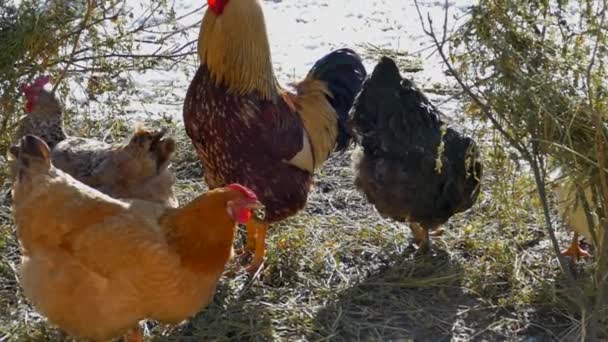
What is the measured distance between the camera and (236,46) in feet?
16.0

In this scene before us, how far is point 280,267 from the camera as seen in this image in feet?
16.8

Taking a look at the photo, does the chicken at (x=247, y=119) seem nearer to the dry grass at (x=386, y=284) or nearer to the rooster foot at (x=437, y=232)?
the dry grass at (x=386, y=284)

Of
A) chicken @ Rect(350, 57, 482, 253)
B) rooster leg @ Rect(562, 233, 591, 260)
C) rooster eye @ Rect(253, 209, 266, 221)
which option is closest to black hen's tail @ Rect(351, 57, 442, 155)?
chicken @ Rect(350, 57, 482, 253)

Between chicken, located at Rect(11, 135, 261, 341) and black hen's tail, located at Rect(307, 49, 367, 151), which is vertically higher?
black hen's tail, located at Rect(307, 49, 367, 151)

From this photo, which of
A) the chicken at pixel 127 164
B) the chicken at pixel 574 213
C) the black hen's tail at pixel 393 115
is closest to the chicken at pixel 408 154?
the black hen's tail at pixel 393 115

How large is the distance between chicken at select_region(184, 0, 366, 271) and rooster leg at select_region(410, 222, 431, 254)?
2.22 ft

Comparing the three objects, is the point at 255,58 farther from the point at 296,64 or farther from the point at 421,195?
the point at 296,64

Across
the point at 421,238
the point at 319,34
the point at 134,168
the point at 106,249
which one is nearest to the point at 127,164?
the point at 134,168

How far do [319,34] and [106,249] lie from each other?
435 centimetres

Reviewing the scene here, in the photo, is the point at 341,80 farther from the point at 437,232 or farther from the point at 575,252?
the point at 575,252

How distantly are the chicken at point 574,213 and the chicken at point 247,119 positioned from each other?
1413 mm

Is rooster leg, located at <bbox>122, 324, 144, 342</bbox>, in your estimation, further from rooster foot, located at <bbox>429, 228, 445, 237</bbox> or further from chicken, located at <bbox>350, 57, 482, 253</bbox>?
rooster foot, located at <bbox>429, 228, 445, 237</bbox>

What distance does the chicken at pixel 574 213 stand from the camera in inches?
162

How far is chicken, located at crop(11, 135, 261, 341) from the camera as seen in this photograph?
12.9 ft
